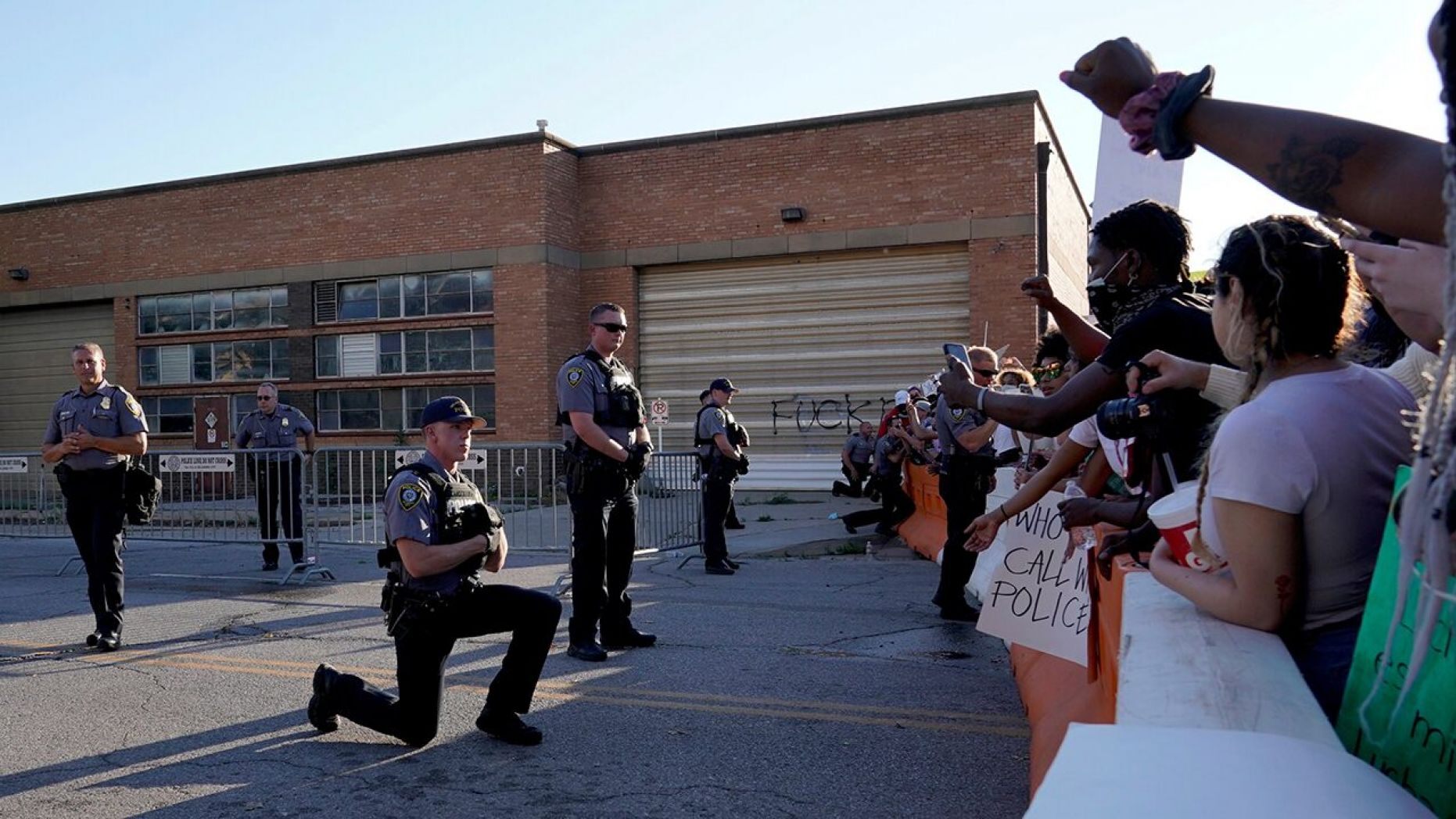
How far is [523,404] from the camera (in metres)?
24.4

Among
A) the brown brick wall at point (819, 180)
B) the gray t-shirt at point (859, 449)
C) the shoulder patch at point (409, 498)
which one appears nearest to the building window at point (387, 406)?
the brown brick wall at point (819, 180)

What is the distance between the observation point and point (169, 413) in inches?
1112

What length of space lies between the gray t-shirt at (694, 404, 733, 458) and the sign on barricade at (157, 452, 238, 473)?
484 cm

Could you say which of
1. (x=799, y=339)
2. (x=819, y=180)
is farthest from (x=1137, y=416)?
(x=799, y=339)

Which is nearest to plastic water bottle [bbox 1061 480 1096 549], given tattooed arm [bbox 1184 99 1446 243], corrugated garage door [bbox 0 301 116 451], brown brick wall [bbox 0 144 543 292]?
tattooed arm [bbox 1184 99 1446 243]

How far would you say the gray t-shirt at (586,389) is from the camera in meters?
7.11

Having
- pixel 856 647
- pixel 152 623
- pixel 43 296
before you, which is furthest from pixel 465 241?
pixel 856 647

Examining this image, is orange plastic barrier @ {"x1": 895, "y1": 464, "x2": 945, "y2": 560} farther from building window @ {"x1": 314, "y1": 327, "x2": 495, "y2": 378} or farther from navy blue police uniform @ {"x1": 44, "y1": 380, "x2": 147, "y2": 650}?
building window @ {"x1": 314, "y1": 327, "x2": 495, "y2": 378}

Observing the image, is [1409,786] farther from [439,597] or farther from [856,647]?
[856,647]

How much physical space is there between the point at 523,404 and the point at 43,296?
1468 centimetres

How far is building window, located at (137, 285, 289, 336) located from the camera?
1062 inches

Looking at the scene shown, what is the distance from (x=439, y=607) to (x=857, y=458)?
1494 centimetres

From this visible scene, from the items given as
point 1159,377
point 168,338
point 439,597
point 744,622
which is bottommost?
point 744,622

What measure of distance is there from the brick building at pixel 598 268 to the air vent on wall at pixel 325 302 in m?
0.04
